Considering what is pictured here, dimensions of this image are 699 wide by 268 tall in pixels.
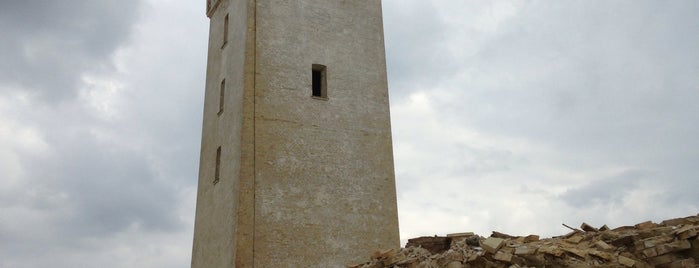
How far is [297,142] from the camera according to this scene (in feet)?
73.6

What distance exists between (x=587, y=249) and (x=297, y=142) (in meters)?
10.6

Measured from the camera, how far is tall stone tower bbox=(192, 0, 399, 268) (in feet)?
69.9

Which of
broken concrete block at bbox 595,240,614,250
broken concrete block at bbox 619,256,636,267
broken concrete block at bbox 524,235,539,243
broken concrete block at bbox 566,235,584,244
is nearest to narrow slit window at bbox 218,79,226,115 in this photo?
broken concrete block at bbox 524,235,539,243

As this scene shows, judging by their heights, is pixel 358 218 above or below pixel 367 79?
below

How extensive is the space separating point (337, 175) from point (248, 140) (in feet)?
9.76

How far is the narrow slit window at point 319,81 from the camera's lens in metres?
23.8

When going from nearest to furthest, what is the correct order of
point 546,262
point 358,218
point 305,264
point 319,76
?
1. point 546,262
2. point 305,264
3. point 358,218
4. point 319,76

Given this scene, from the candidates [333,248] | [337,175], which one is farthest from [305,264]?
[337,175]

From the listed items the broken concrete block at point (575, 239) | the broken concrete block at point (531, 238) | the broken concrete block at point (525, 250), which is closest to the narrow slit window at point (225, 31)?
the broken concrete block at point (531, 238)

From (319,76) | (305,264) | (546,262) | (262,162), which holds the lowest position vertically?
(546,262)

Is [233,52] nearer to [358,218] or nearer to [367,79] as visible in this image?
[367,79]

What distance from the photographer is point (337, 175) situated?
2264 centimetres

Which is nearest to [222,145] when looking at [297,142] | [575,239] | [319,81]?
[297,142]

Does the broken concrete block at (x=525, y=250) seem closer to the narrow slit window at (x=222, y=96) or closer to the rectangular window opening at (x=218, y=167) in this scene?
the rectangular window opening at (x=218, y=167)
